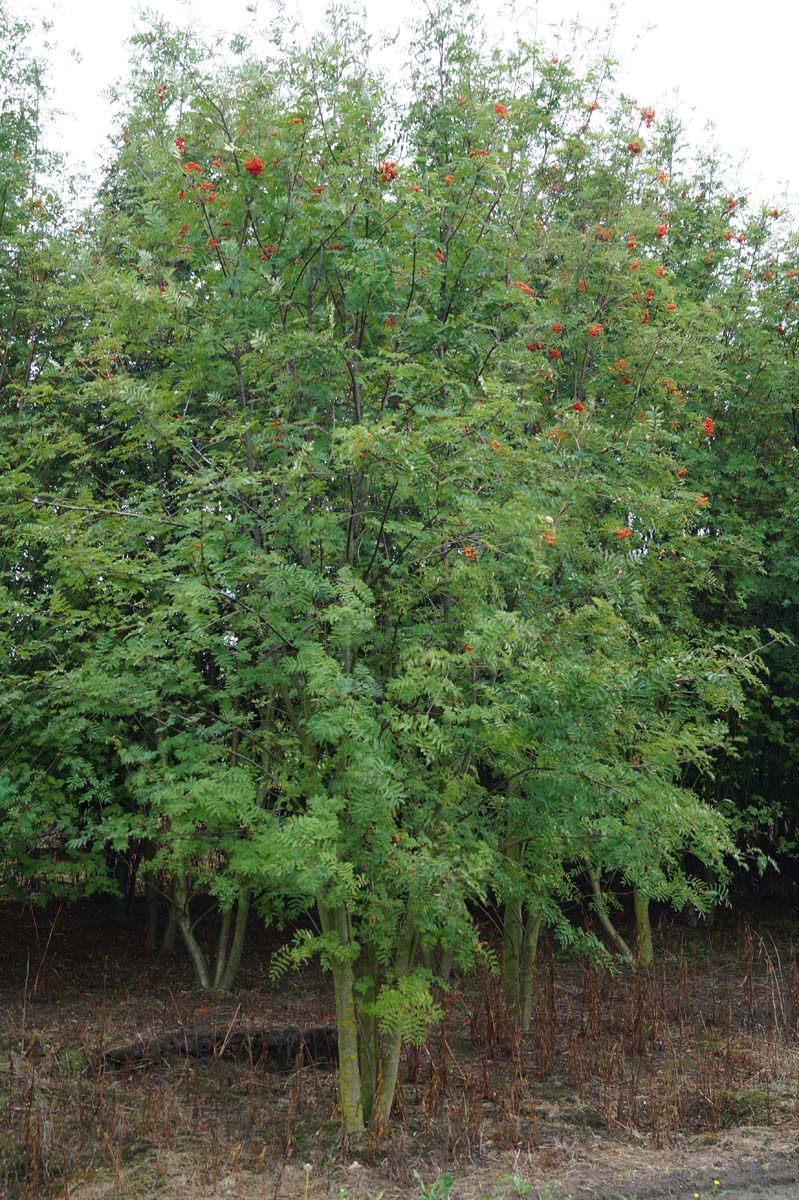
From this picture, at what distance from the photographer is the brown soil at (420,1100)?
436cm

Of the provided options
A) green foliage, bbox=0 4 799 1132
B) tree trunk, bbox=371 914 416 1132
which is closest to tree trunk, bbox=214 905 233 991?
green foliage, bbox=0 4 799 1132

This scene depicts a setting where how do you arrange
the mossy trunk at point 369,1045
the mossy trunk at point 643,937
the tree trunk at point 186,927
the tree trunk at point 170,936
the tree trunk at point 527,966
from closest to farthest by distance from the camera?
the mossy trunk at point 369,1045 < the tree trunk at point 527,966 < the tree trunk at point 186,927 < the mossy trunk at point 643,937 < the tree trunk at point 170,936

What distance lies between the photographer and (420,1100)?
5.43 m

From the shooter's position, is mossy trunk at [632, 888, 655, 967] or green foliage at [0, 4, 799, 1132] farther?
mossy trunk at [632, 888, 655, 967]

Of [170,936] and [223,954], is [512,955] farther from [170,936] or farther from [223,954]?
[170,936]

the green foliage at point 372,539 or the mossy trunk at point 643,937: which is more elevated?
the green foliage at point 372,539

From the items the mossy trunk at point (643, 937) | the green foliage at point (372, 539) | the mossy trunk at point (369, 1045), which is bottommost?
the mossy trunk at point (643, 937)

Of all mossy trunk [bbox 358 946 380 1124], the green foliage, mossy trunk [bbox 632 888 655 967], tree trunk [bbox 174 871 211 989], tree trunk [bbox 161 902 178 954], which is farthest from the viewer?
tree trunk [bbox 161 902 178 954]

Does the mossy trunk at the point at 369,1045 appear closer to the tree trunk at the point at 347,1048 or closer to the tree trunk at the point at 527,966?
the tree trunk at the point at 347,1048

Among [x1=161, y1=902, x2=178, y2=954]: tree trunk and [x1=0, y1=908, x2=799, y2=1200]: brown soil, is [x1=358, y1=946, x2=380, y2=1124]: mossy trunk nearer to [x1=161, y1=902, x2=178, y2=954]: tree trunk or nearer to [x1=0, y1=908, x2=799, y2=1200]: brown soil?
[x1=0, y1=908, x2=799, y2=1200]: brown soil

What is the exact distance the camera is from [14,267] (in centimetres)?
833

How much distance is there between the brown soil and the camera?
436cm

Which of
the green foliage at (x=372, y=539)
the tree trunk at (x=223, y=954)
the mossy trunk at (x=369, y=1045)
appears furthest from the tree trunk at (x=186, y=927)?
the mossy trunk at (x=369, y=1045)

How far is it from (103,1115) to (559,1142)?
85.3 inches
